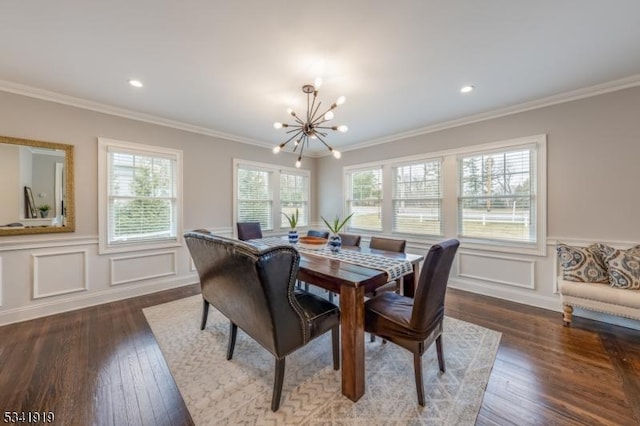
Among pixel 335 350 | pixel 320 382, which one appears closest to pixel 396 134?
pixel 335 350

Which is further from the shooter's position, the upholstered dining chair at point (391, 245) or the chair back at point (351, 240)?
the chair back at point (351, 240)

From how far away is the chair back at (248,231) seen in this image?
4258 mm

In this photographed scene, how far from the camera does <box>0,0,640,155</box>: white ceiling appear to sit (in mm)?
1712

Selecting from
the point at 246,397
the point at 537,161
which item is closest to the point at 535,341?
the point at 537,161

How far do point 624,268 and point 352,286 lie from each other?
9.49ft

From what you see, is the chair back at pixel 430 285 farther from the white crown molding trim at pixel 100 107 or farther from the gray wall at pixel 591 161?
the white crown molding trim at pixel 100 107

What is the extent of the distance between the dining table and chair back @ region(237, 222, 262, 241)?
2.23 metres

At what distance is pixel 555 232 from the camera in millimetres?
3113

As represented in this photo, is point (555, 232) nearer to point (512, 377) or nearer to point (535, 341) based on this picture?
point (535, 341)

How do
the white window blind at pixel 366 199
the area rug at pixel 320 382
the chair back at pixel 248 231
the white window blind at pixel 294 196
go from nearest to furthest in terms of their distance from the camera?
the area rug at pixel 320 382 → the chair back at pixel 248 231 → the white window blind at pixel 366 199 → the white window blind at pixel 294 196

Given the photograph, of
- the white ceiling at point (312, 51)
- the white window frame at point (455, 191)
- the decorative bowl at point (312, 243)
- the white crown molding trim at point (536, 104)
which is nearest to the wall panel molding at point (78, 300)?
the decorative bowl at point (312, 243)

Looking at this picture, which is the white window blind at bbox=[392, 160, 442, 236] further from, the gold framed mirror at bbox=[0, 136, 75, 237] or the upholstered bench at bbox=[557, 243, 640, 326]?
the gold framed mirror at bbox=[0, 136, 75, 237]

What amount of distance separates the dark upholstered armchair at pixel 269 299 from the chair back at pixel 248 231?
2224 mm

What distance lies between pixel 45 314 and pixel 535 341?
17.3 ft
